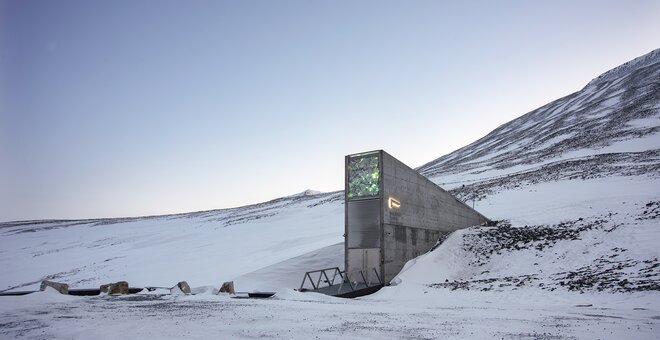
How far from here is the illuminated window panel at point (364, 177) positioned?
20.2 m

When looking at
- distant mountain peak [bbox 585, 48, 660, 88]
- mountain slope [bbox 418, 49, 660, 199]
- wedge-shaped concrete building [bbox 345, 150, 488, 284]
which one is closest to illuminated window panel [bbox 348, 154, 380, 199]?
wedge-shaped concrete building [bbox 345, 150, 488, 284]

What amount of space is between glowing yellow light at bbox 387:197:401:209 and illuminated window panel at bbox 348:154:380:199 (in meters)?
0.79

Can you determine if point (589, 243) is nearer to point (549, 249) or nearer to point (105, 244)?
point (549, 249)

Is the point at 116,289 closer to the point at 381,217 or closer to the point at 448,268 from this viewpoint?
the point at 381,217

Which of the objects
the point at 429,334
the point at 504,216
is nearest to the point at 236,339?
the point at 429,334

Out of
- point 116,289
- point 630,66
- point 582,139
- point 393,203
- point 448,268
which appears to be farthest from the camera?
point 630,66

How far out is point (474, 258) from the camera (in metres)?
22.0

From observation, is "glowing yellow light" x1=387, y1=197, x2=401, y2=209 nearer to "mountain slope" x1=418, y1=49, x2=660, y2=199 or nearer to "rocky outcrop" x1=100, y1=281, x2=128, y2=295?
"rocky outcrop" x1=100, y1=281, x2=128, y2=295

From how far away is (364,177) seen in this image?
20656 mm

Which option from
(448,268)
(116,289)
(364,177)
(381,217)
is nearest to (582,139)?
(448,268)

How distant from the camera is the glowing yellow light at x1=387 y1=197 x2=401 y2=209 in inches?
796

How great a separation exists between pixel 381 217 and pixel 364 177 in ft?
7.48

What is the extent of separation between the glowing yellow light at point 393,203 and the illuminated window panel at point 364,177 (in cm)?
79

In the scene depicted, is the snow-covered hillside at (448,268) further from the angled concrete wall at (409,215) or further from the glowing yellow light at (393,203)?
the glowing yellow light at (393,203)
